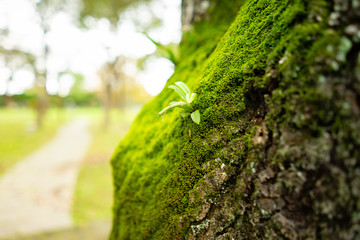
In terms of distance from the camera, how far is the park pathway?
4590 millimetres

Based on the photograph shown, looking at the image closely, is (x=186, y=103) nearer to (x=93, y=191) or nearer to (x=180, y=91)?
(x=180, y=91)

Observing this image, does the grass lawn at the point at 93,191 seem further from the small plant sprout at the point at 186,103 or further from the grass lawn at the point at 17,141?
the small plant sprout at the point at 186,103

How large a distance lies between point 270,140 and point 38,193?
7.76 meters

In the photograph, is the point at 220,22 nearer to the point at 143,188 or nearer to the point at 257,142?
the point at 257,142

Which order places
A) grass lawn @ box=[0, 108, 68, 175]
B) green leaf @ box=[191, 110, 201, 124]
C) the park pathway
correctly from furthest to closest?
grass lawn @ box=[0, 108, 68, 175] → the park pathway → green leaf @ box=[191, 110, 201, 124]

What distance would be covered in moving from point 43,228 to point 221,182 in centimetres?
512

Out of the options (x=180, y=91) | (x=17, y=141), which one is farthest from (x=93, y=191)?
(x=17, y=141)

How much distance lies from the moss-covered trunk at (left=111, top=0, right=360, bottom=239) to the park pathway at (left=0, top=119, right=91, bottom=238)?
4.50 meters

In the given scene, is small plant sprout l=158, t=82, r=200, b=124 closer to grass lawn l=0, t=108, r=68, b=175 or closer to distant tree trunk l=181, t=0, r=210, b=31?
distant tree trunk l=181, t=0, r=210, b=31

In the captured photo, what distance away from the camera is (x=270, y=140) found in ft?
3.06

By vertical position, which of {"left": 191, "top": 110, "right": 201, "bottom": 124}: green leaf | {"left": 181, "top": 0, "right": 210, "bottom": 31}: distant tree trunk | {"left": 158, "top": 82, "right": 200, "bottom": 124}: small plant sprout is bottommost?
{"left": 191, "top": 110, "right": 201, "bottom": 124}: green leaf

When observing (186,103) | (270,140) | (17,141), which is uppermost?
(17,141)

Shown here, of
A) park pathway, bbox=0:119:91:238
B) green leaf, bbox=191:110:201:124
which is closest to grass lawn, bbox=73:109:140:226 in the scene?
park pathway, bbox=0:119:91:238

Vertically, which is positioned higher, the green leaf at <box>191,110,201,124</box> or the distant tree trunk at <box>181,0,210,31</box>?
the distant tree trunk at <box>181,0,210,31</box>
